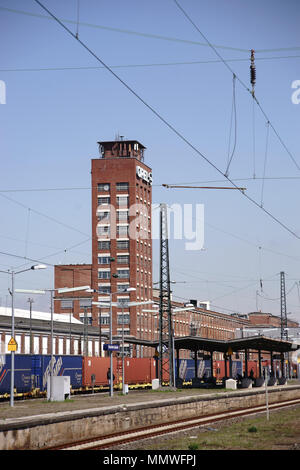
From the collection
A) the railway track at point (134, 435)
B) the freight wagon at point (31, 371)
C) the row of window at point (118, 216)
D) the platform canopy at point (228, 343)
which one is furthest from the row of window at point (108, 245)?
the railway track at point (134, 435)

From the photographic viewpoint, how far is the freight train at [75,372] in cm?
5419

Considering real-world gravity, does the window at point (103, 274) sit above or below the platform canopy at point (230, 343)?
above

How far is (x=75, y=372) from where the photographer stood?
215 feet

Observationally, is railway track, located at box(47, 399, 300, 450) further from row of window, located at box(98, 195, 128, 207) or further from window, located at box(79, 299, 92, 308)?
row of window, located at box(98, 195, 128, 207)

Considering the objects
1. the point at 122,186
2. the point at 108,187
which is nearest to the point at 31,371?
the point at 122,186

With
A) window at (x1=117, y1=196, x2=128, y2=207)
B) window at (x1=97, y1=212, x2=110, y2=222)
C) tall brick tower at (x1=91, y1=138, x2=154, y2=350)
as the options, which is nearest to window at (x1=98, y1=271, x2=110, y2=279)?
tall brick tower at (x1=91, y1=138, x2=154, y2=350)

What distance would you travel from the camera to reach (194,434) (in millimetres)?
29734

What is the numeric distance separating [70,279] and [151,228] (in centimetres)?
1944

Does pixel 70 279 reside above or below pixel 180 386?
above

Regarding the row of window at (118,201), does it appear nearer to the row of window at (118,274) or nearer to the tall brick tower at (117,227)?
the tall brick tower at (117,227)

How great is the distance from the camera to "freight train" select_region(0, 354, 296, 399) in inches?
2133

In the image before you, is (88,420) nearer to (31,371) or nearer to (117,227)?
(31,371)
